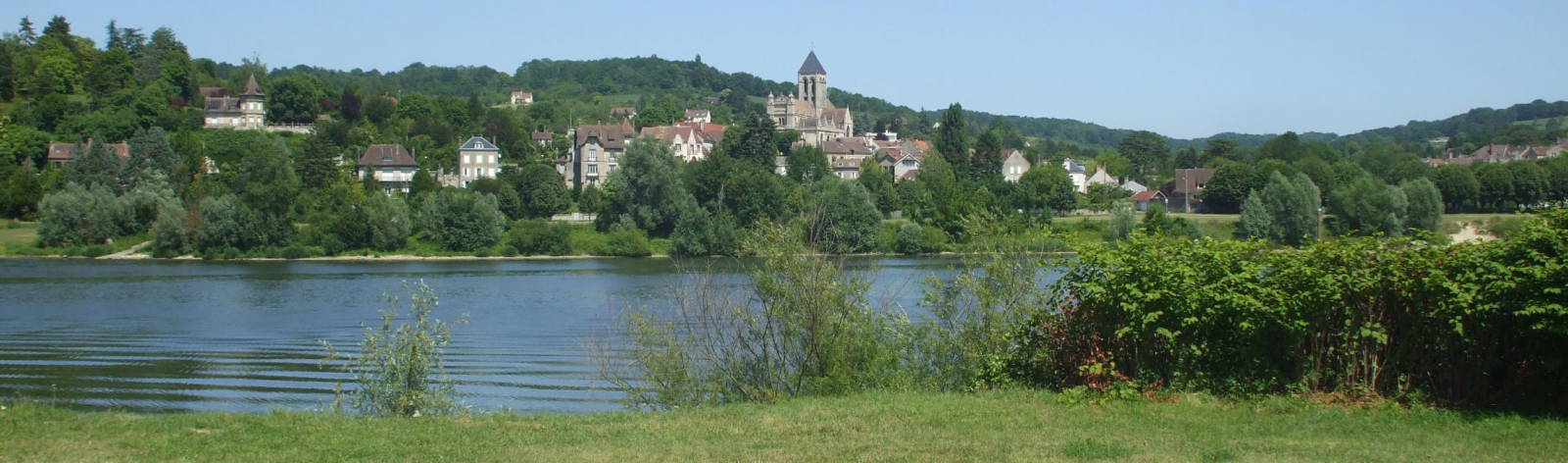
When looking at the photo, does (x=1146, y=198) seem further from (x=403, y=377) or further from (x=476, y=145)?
(x=403, y=377)

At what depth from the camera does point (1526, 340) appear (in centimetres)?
1097

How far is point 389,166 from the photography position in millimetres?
83812

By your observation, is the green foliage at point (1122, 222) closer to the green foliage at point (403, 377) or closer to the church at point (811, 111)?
the green foliage at point (403, 377)

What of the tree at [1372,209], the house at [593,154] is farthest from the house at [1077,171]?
the tree at [1372,209]

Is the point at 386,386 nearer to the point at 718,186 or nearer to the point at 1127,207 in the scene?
the point at 1127,207

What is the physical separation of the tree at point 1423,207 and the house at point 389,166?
59.0 metres

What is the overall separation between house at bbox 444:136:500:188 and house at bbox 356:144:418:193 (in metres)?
3.18

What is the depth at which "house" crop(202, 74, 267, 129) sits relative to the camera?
94188mm

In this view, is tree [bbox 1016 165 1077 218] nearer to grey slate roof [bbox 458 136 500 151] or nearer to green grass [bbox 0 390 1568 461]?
grey slate roof [bbox 458 136 500 151]

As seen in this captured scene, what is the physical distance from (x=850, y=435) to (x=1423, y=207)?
5101 centimetres

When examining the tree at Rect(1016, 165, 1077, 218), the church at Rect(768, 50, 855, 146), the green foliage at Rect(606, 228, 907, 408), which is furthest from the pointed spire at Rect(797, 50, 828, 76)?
the green foliage at Rect(606, 228, 907, 408)

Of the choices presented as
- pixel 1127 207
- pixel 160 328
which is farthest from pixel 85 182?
pixel 1127 207

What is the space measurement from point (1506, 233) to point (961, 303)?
249 inches

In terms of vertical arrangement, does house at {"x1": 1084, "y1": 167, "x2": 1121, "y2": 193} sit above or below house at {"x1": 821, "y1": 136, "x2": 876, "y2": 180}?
below
